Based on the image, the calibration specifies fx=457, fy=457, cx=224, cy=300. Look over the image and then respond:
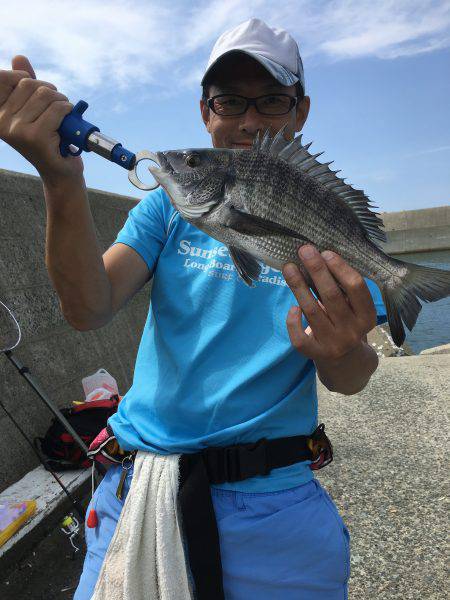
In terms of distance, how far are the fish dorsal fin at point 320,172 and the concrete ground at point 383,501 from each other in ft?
7.90

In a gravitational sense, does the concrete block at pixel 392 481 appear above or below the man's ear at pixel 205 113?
below

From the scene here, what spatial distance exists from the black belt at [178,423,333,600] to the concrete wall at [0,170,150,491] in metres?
2.54

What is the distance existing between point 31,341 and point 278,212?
3.35 m

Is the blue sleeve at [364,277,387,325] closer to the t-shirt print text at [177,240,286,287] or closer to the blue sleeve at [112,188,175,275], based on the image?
the t-shirt print text at [177,240,286,287]

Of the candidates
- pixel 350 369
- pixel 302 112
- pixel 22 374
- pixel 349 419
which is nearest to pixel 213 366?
pixel 350 369

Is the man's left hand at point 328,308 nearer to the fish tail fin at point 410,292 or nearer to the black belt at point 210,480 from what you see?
the fish tail fin at point 410,292

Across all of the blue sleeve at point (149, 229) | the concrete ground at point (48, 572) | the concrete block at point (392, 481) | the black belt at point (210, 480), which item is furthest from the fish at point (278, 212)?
the concrete ground at point (48, 572)

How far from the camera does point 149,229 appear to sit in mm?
2105

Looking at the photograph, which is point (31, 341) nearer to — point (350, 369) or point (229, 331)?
point (229, 331)

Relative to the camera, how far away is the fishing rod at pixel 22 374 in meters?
3.47

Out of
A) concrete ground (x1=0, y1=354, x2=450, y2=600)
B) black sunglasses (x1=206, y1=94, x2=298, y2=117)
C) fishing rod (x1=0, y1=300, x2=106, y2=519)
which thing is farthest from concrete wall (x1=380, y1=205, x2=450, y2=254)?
black sunglasses (x1=206, y1=94, x2=298, y2=117)

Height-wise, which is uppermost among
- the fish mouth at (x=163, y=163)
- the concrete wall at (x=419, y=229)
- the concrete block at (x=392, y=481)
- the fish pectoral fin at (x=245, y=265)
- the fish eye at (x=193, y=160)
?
the fish mouth at (x=163, y=163)

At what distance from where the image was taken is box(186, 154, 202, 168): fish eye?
70.2 inches

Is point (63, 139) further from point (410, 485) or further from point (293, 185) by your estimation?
point (410, 485)
